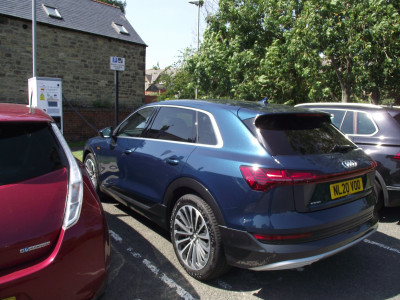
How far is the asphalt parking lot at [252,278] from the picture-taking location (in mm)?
2793

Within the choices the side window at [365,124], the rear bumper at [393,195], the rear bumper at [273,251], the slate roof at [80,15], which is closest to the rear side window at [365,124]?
the side window at [365,124]

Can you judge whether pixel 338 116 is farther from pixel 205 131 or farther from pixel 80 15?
pixel 80 15

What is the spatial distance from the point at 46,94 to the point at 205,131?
315 inches

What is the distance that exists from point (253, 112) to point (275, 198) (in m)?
0.86

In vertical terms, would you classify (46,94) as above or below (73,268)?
above

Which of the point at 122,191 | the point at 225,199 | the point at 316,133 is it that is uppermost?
the point at 316,133

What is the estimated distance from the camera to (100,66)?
17.6 m

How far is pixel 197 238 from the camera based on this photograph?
2959 millimetres

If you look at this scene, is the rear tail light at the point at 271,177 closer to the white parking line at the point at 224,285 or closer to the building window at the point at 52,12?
the white parking line at the point at 224,285

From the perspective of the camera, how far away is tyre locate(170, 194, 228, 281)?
2.75 meters

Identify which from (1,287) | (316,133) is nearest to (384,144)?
(316,133)

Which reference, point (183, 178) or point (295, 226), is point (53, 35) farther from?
point (295, 226)

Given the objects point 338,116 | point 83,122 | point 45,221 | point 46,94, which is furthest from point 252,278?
point 83,122

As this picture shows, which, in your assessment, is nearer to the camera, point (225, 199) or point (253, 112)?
point (225, 199)
